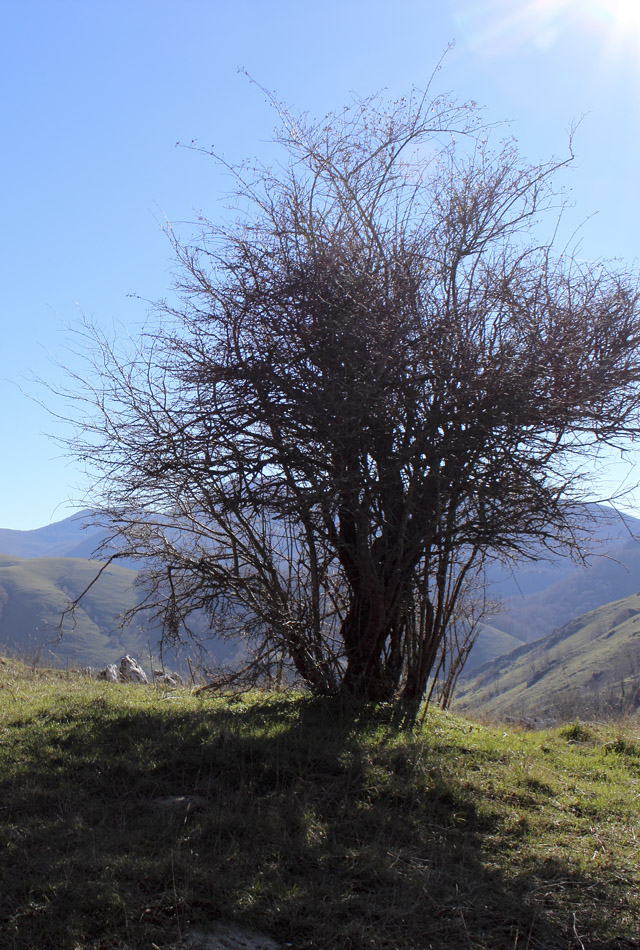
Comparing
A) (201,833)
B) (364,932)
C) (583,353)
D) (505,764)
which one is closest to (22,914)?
(201,833)

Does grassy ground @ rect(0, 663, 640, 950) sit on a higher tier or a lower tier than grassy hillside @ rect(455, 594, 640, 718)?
higher

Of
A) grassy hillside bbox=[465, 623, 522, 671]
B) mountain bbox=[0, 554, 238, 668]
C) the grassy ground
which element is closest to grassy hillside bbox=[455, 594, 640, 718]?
grassy hillside bbox=[465, 623, 522, 671]

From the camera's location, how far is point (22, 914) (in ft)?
11.0

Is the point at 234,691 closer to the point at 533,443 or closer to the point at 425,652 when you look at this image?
the point at 425,652

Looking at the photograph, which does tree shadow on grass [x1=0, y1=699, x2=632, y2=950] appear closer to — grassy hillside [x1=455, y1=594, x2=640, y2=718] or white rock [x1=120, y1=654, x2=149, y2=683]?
white rock [x1=120, y1=654, x2=149, y2=683]

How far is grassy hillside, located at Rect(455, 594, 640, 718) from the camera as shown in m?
65.0

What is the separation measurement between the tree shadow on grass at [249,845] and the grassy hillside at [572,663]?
5375 cm

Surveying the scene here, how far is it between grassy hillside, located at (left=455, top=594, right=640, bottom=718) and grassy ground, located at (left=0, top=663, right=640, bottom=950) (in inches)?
2078

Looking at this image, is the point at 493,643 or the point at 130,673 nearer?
the point at 130,673

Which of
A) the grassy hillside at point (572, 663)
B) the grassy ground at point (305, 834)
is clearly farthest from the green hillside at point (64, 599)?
the grassy ground at point (305, 834)

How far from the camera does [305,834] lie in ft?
14.5

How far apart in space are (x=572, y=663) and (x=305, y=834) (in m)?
77.5

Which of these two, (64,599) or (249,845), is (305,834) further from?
(64,599)

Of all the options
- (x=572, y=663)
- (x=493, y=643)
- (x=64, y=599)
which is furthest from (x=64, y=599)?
(x=493, y=643)
